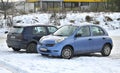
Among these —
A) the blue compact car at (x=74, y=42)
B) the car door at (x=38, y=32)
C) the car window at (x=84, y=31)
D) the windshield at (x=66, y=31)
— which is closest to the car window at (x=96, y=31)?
the blue compact car at (x=74, y=42)

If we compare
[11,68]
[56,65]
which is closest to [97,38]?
[56,65]

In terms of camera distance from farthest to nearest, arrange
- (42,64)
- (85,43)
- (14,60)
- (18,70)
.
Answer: (85,43) < (14,60) < (42,64) < (18,70)

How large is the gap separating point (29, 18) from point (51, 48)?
1005 inches

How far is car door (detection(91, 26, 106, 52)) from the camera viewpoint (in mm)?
17031

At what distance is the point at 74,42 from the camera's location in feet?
53.0

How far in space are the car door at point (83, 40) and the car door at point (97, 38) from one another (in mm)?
312

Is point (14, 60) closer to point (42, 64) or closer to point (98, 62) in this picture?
point (42, 64)

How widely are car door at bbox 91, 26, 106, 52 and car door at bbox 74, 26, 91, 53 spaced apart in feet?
1.02

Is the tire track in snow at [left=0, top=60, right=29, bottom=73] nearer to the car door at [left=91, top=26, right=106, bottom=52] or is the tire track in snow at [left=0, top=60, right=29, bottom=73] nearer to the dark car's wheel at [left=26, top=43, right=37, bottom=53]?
the dark car's wheel at [left=26, top=43, right=37, bottom=53]

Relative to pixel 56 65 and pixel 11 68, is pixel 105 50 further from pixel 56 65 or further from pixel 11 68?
pixel 11 68

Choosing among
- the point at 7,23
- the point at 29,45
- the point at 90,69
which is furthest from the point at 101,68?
the point at 7,23

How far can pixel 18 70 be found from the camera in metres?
12.9

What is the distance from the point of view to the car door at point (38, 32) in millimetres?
18859

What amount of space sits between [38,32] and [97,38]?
3.41 meters
